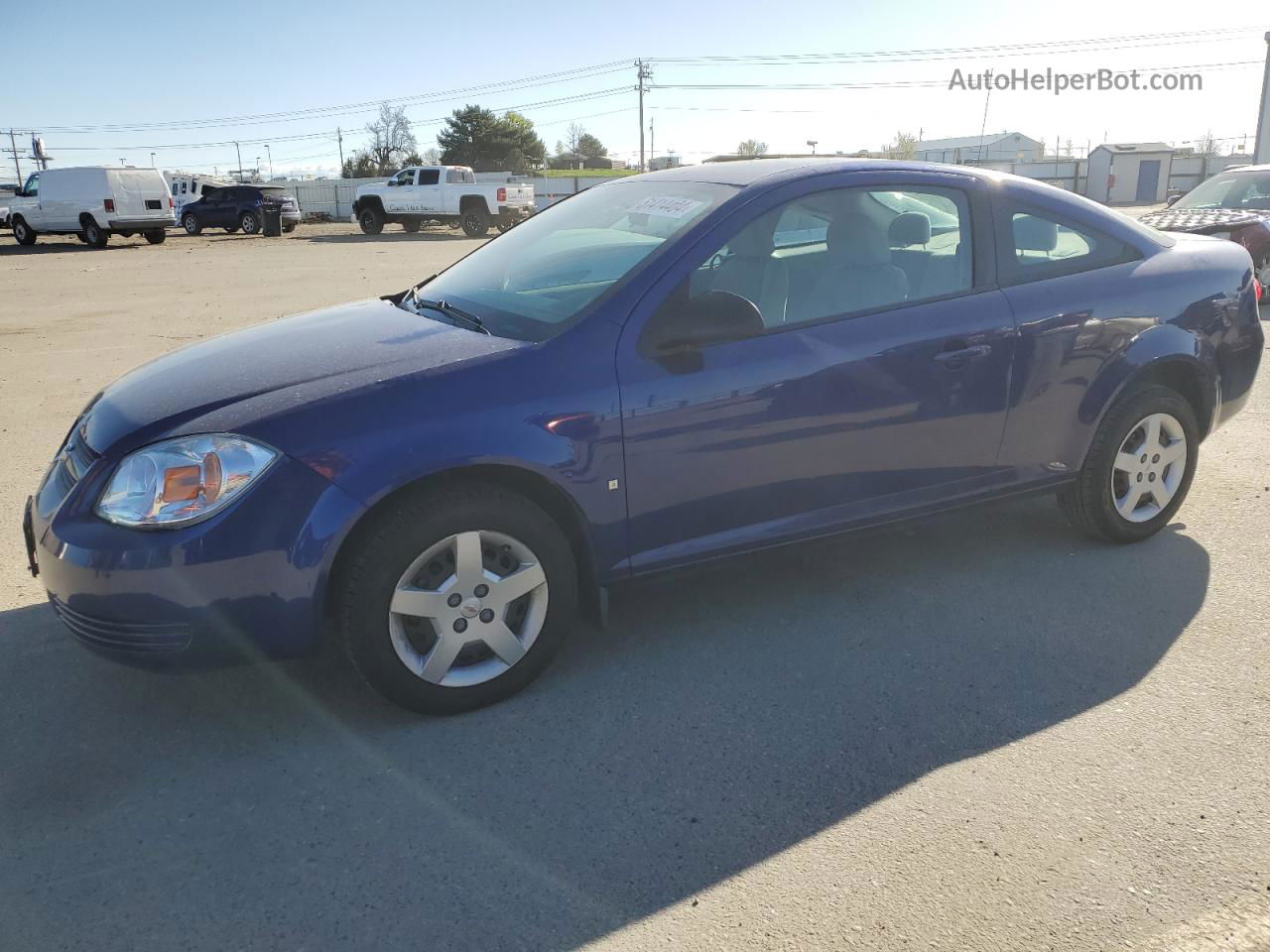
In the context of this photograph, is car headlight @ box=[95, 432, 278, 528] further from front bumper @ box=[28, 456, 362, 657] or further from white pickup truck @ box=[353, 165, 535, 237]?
white pickup truck @ box=[353, 165, 535, 237]

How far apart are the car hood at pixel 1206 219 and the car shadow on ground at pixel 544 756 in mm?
7911

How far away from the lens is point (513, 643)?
10.4 ft

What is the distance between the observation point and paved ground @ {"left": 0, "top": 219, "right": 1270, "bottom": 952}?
7.63ft

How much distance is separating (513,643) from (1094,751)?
177cm

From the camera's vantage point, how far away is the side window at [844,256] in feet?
11.6

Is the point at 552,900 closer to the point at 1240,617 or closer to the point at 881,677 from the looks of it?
the point at 881,677

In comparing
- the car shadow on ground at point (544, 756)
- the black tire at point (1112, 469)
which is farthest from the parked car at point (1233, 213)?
the car shadow on ground at point (544, 756)

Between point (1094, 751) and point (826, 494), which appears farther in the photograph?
→ point (826, 494)

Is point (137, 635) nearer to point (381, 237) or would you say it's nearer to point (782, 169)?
point (782, 169)

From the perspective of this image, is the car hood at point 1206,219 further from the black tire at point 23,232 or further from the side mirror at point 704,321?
the black tire at point 23,232

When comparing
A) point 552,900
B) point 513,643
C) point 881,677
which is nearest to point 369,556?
point 513,643

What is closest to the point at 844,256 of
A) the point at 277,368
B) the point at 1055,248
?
the point at 1055,248

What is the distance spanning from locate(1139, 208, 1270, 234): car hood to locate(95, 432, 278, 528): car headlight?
32.9 ft

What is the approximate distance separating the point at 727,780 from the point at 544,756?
549 mm
